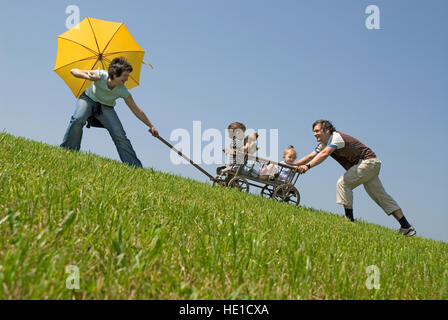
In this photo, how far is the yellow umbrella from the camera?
24.6 ft

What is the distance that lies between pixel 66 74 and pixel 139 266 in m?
7.06

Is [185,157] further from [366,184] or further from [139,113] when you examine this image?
[366,184]

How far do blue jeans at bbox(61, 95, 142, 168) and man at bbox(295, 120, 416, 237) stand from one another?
11.4 ft

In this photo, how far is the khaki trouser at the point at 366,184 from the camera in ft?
23.9

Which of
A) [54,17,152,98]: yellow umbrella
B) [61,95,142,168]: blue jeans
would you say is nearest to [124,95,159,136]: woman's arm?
[61,95,142,168]: blue jeans

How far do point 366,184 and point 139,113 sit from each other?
476 centimetres

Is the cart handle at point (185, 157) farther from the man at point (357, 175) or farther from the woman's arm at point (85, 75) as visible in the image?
the man at point (357, 175)

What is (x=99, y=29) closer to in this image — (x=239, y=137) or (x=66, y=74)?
(x=66, y=74)

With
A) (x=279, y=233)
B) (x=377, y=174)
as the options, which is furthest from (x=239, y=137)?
(x=279, y=233)

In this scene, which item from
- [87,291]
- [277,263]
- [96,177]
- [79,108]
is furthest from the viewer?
[79,108]

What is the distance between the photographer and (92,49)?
24.9ft

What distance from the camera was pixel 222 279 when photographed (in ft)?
5.33

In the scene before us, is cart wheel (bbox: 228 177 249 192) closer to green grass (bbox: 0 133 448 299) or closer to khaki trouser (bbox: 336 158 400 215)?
khaki trouser (bbox: 336 158 400 215)

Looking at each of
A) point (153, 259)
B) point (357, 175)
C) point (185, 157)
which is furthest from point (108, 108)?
point (153, 259)
